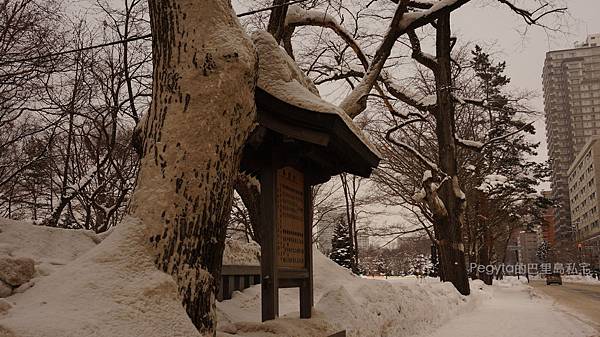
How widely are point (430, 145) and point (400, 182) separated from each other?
2.64m

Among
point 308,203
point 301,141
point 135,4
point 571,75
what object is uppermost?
point 571,75

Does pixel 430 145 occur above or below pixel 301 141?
above

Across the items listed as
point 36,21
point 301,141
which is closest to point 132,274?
point 301,141

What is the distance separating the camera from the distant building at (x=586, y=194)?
74750 mm

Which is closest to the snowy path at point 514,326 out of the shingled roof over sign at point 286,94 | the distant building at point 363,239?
the shingled roof over sign at point 286,94

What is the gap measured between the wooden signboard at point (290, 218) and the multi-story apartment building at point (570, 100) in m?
54.3

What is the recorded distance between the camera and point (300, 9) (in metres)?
12.3

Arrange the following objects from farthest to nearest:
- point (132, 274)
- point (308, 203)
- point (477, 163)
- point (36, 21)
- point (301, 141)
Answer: point (477, 163) → point (36, 21) → point (308, 203) → point (301, 141) → point (132, 274)

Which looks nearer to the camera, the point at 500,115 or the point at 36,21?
the point at 36,21

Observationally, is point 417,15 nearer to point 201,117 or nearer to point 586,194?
point 201,117

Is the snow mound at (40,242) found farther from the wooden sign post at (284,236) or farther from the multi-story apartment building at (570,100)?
the multi-story apartment building at (570,100)

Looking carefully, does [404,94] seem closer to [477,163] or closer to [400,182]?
[400,182]

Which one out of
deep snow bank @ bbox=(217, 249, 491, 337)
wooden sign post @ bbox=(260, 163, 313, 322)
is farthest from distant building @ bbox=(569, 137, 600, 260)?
wooden sign post @ bbox=(260, 163, 313, 322)

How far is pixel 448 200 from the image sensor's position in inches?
738
